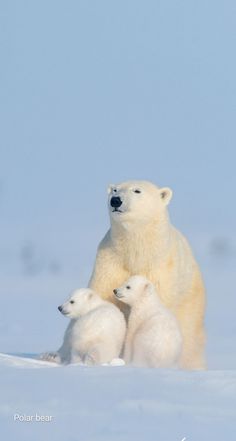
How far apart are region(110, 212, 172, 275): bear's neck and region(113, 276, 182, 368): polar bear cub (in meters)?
0.56

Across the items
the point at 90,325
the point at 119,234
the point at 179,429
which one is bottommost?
the point at 179,429

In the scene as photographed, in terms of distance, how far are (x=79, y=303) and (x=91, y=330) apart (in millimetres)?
476

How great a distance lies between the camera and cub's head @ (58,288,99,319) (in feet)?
38.1

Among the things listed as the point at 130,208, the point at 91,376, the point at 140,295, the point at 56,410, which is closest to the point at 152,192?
the point at 130,208

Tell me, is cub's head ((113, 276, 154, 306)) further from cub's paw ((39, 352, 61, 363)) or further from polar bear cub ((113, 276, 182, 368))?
cub's paw ((39, 352, 61, 363))

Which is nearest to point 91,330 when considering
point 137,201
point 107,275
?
point 107,275

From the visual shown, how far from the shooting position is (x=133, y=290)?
11.6 m

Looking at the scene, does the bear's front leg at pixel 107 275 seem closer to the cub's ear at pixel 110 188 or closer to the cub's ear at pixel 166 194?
the cub's ear at pixel 110 188

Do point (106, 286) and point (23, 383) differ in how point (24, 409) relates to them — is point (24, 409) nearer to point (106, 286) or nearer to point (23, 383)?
point (23, 383)

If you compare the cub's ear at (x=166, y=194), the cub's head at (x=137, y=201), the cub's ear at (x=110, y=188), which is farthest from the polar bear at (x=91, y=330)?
the cub's ear at (x=166, y=194)

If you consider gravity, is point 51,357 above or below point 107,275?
below

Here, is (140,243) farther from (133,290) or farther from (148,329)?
(148,329)

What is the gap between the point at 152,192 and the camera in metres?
12.3

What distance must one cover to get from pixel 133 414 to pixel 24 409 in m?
0.80
